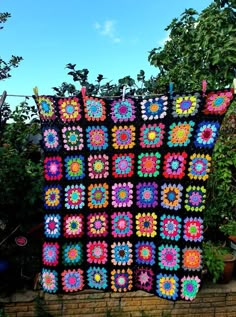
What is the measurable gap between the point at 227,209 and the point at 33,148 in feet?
6.71

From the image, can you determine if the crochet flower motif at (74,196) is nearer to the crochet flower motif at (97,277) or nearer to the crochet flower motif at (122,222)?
the crochet flower motif at (122,222)

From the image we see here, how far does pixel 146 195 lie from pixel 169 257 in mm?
400

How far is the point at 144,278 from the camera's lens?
2223 mm

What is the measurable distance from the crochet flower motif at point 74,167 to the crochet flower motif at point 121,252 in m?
0.48

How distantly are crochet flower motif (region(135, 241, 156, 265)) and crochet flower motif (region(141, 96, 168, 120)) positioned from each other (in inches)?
30.2

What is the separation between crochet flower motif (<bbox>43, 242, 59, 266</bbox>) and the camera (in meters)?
2.20

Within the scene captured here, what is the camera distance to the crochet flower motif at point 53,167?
213cm

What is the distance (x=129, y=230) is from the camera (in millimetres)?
2219

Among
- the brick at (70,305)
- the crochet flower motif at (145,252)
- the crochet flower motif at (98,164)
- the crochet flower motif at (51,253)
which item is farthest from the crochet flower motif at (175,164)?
the brick at (70,305)

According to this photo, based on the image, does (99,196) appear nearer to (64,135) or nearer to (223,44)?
(64,135)

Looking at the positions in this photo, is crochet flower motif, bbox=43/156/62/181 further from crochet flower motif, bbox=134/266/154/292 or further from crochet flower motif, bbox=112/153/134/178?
crochet flower motif, bbox=134/266/154/292

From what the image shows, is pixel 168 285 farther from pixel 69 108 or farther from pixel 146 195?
pixel 69 108

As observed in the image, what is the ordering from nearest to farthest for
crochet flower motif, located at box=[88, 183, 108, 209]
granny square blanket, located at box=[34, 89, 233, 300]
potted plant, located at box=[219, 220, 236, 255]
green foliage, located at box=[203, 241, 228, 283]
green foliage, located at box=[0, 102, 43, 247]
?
granny square blanket, located at box=[34, 89, 233, 300]
crochet flower motif, located at box=[88, 183, 108, 209]
green foliage, located at box=[0, 102, 43, 247]
green foliage, located at box=[203, 241, 228, 283]
potted plant, located at box=[219, 220, 236, 255]

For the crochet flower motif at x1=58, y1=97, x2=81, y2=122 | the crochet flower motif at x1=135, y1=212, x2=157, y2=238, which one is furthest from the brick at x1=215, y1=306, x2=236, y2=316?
the crochet flower motif at x1=58, y1=97, x2=81, y2=122
